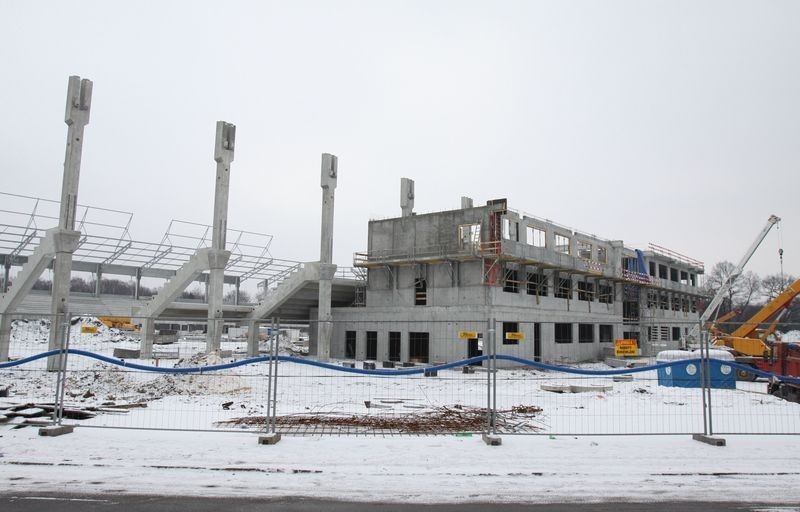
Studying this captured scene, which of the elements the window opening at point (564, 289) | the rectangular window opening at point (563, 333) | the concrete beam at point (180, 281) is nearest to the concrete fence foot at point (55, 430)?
the concrete beam at point (180, 281)

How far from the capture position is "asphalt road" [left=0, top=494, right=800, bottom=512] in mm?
6062

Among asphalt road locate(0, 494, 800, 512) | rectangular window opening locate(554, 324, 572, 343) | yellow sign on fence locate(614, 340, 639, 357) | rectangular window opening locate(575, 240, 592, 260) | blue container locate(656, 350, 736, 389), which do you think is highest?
rectangular window opening locate(575, 240, 592, 260)

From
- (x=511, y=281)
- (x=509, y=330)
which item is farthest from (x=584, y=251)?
(x=509, y=330)

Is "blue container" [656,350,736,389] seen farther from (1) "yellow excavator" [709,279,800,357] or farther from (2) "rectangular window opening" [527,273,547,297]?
(2) "rectangular window opening" [527,273,547,297]

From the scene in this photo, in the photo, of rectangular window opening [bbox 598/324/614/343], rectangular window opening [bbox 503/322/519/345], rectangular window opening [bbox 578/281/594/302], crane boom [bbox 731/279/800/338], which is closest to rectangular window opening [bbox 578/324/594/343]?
rectangular window opening [bbox 598/324/614/343]

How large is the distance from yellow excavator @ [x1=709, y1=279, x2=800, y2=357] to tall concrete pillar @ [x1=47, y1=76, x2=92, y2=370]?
31.7 m

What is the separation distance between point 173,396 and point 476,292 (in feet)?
66.8

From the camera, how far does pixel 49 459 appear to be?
802 centimetres

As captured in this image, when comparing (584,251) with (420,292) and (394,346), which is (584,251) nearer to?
(420,292)

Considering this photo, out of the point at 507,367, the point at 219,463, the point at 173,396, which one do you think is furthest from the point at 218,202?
the point at 219,463

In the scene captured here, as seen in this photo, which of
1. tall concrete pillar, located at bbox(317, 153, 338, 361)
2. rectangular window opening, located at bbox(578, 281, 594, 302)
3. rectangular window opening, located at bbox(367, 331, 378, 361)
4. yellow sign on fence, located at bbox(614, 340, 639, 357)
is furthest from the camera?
rectangular window opening, located at bbox(578, 281, 594, 302)

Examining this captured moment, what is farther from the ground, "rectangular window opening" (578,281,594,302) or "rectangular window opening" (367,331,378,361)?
"rectangular window opening" (578,281,594,302)

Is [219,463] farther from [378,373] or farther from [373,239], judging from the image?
[373,239]

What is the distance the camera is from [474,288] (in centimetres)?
3397
